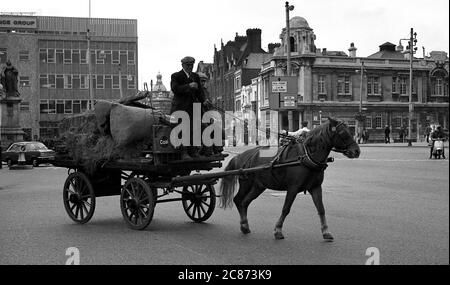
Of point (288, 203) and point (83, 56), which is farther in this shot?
point (83, 56)

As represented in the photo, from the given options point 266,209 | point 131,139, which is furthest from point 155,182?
point 266,209

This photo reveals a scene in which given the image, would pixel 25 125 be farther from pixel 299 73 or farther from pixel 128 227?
pixel 128 227

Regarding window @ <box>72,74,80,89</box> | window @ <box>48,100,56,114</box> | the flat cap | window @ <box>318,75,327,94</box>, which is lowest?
the flat cap

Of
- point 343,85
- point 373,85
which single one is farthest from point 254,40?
point 373,85

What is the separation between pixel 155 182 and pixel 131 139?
2.80 ft

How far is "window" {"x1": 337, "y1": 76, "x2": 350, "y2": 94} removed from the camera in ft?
249

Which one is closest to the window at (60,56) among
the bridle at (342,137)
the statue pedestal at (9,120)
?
the statue pedestal at (9,120)

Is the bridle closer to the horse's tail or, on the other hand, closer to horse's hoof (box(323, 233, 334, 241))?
horse's hoof (box(323, 233, 334, 241))

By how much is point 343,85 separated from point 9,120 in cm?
4662

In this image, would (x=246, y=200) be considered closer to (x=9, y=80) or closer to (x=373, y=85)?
(x=9, y=80)

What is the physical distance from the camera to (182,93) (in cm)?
975

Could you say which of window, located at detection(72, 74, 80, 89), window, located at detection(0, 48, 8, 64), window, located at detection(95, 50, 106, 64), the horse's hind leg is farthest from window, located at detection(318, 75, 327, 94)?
the horse's hind leg

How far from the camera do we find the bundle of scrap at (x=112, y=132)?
9859mm

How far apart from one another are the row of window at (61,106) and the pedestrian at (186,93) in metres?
68.8
